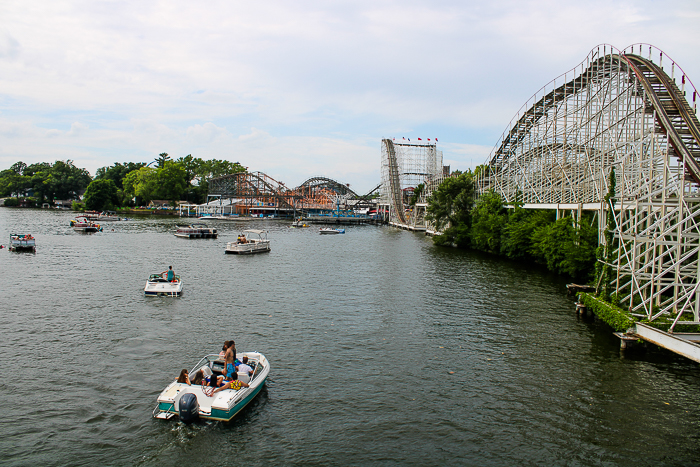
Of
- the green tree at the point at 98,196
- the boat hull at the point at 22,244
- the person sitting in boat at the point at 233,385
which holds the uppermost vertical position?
the green tree at the point at 98,196

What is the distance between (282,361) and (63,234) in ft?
269

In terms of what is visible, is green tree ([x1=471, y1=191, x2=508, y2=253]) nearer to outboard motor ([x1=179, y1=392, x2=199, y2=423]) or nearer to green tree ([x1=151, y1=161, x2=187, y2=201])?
outboard motor ([x1=179, y1=392, x2=199, y2=423])

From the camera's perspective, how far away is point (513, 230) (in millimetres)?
58531

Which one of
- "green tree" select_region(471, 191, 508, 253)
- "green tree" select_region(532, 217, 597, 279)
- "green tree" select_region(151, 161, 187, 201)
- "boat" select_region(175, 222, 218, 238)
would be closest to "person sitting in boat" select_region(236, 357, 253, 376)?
"green tree" select_region(532, 217, 597, 279)

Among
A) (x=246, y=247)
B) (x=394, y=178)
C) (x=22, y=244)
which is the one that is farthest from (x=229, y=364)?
(x=394, y=178)

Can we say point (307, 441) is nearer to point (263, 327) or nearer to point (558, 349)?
point (263, 327)

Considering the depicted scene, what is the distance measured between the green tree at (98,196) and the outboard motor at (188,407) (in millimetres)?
173431

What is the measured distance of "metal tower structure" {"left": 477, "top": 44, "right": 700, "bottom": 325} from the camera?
2439 cm

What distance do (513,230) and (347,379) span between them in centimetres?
4331

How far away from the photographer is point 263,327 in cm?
2869

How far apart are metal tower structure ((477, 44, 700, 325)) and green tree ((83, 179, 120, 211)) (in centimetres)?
14055

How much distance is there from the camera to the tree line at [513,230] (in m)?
43.2

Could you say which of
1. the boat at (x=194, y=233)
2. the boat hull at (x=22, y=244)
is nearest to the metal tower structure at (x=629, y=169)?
the boat at (x=194, y=233)

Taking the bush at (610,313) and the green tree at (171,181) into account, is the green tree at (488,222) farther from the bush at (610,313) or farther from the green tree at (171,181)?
the green tree at (171,181)
